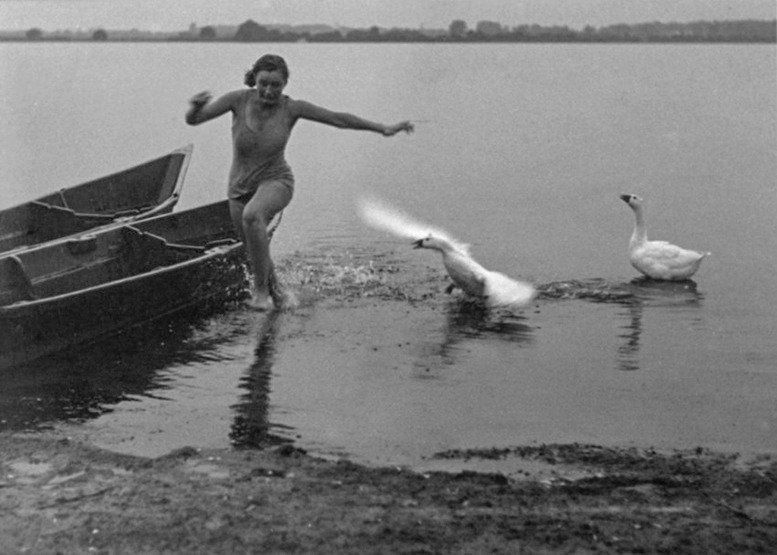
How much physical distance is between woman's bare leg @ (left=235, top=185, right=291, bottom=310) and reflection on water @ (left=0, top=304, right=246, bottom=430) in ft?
2.35

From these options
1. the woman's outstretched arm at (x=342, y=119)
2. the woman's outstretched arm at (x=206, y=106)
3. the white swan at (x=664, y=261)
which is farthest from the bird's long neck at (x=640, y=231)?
the woman's outstretched arm at (x=206, y=106)

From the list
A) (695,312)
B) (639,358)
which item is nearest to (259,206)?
(639,358)

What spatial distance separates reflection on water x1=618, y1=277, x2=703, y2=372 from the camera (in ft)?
37.2

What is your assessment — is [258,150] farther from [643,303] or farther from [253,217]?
[643,303]

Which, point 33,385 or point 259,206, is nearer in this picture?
point 33,385

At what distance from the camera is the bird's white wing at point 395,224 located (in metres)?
14.1

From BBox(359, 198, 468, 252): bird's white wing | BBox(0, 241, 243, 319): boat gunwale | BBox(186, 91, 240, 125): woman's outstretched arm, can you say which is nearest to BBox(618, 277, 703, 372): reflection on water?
BBox(359, 198, 468, 252): bird's white wing

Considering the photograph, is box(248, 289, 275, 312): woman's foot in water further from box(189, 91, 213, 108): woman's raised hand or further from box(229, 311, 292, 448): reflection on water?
box(189, 91, 213, 108): woman's raised hand

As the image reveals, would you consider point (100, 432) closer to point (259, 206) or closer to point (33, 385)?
point (33, 385)

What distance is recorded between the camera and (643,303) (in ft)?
44.8

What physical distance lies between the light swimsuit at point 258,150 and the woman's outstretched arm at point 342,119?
0.15 m

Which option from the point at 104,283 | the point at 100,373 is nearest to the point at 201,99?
the point at 104,283

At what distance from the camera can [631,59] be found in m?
124

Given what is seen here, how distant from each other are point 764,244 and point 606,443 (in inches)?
420
